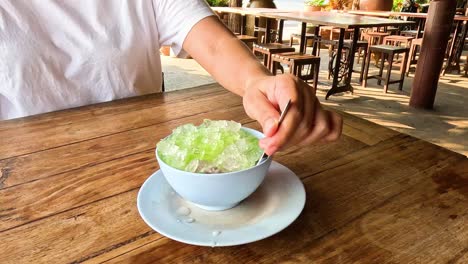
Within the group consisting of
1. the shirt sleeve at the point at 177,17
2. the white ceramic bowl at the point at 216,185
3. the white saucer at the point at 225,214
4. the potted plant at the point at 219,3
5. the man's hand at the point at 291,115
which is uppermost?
the potted plant at the point at 219,3

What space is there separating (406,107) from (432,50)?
0.55 meters

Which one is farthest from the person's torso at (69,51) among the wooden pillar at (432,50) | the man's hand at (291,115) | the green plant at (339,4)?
the green plant at (339,4)

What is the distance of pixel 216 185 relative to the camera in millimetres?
456

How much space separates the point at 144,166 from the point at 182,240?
263 millimetres

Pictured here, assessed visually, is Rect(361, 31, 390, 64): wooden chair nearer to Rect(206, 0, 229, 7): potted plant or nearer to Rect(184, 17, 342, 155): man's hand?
Rect(206, 0, 229, 7): potted plant

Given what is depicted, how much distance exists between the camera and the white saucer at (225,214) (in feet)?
1.43

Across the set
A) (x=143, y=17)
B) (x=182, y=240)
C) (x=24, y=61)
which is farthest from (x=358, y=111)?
(x=182, y=240)

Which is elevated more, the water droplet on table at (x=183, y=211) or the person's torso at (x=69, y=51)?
the person's torso at (x=69, y=51)

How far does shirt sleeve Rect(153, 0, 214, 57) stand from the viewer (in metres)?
0.97

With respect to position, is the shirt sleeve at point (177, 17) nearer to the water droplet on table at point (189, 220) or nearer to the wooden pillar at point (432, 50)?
the water droplet on table at point (189, 220)

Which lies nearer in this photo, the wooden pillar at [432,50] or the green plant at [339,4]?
the wooden pillar at [432,50]

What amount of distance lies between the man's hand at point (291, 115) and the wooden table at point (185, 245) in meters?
0.10

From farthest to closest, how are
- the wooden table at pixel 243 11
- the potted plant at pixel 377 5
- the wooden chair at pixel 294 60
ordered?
the potted plant at pixel 377 5 → the wooden table at pixel 243 11 → the wooden chair at pixel 294 60

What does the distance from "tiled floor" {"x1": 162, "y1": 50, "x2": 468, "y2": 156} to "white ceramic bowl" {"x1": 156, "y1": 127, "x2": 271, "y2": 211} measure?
2.44 meters
